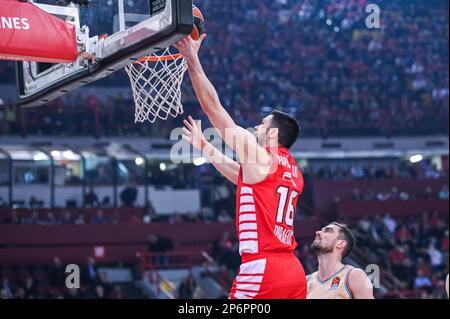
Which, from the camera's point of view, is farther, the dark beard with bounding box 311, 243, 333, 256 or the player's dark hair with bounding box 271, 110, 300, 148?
the dark beard with bounding box 311, 243, 333, 256

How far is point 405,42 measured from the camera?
92.1 ft

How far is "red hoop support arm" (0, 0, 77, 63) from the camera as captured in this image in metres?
5.58

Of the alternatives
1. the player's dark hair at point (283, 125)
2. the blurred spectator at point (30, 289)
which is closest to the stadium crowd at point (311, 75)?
the blurred spectator at point (30, 289)

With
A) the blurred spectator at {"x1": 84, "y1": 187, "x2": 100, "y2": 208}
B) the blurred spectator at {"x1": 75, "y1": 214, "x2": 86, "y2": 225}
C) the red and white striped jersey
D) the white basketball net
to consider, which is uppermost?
the white basketball net

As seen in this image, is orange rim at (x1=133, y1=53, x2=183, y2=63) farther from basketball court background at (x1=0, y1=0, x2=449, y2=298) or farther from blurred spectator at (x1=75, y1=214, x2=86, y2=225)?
blurred spectator at (x1=75, y1=214, x2=86, y2=225)

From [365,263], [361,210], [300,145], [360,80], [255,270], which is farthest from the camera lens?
[360,80]

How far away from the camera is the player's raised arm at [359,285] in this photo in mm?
6082

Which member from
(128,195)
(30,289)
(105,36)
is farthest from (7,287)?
(105,36)

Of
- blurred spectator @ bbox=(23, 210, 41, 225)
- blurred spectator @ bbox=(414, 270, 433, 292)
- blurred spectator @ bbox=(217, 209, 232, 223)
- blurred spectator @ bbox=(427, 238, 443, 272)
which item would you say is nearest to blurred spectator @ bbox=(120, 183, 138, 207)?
blurred spectator @ bbox=(217, 209, 232, 223)

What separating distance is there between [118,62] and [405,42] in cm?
2365

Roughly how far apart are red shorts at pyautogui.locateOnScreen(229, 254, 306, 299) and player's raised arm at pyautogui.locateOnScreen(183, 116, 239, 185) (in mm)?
708

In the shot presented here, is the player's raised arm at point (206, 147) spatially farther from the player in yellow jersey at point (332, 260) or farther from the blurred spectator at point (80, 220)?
the blurred spectator at point (80, 220)

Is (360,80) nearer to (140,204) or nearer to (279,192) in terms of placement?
(140,204)
